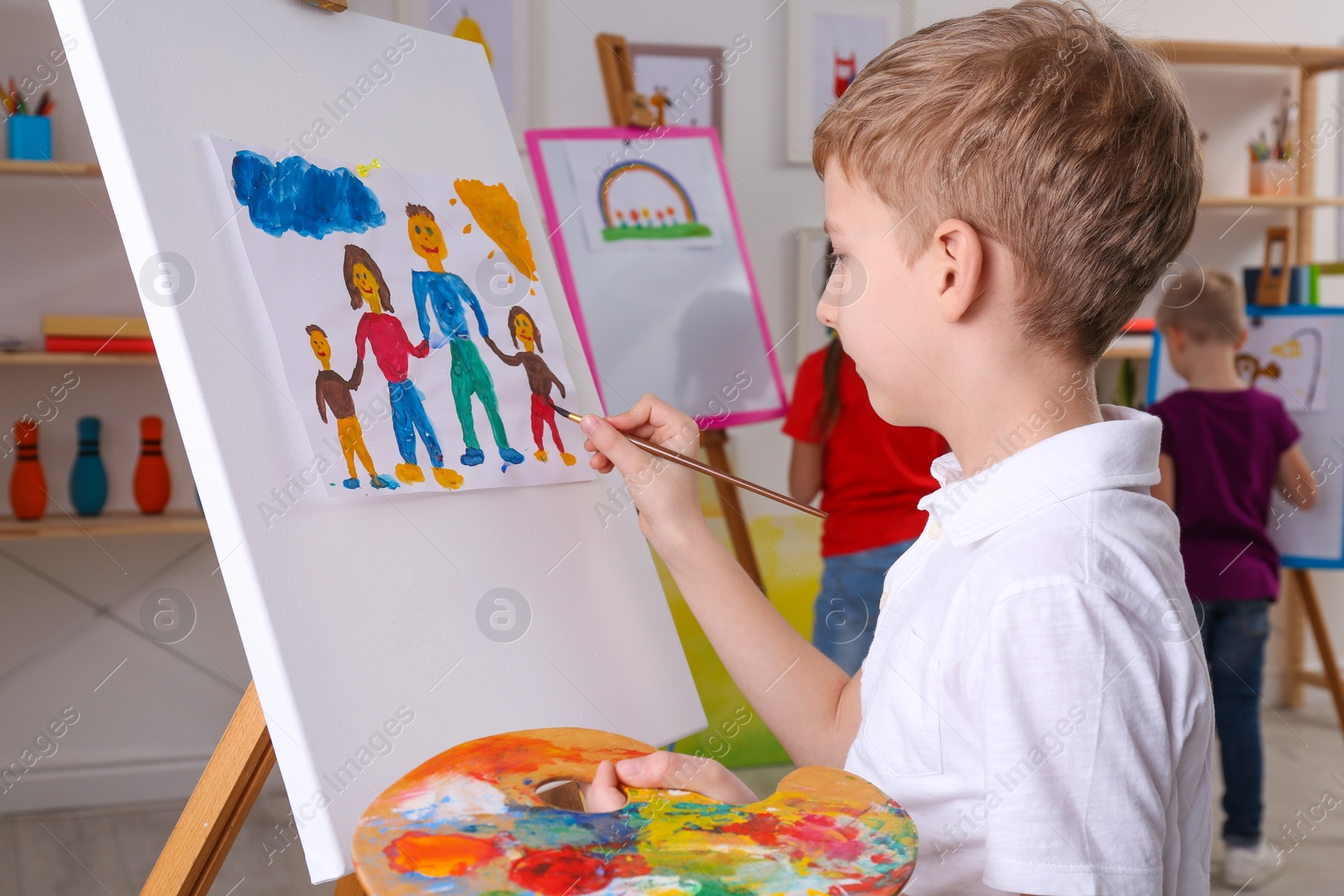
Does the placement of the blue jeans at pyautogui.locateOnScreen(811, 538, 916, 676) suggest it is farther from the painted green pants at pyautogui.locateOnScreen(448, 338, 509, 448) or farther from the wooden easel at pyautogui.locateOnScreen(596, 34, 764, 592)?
the painted green pants at pyautogui.locateOnScreen(448, 338, 509, 448)

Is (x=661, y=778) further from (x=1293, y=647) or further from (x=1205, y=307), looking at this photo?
(x=1293, y=647)

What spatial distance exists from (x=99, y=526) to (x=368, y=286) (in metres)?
1.82

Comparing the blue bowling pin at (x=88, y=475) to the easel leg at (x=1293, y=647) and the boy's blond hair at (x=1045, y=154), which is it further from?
the easel leg at (x=1293, y=647)

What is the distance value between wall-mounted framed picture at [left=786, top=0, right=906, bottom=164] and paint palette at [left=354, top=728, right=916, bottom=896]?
2640mm

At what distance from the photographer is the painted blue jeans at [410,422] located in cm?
87

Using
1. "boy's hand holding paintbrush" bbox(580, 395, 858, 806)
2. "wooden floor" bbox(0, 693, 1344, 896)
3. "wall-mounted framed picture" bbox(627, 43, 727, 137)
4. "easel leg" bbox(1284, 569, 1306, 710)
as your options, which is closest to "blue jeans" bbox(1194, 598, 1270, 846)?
"wooden floor" bbox(0, 693, 1344, 896)

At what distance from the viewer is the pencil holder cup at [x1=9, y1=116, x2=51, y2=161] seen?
2352mm

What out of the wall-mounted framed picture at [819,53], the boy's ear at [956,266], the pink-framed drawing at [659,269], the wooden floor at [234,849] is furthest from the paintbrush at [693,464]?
the wall-mounted framed picture at [819,53]

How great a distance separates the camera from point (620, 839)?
53 cm

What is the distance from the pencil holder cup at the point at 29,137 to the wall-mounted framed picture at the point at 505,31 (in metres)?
0.87

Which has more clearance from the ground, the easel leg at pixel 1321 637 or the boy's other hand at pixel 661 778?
the boy's other hand at pixel 661 778

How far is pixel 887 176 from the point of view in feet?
2.41

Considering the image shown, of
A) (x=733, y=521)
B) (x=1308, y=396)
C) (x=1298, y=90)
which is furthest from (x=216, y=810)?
(x=1298, y=90)

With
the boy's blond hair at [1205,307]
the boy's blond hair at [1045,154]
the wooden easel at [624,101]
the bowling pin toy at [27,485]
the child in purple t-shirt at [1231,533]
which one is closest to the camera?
the boy's blond hair at [1045,154]
